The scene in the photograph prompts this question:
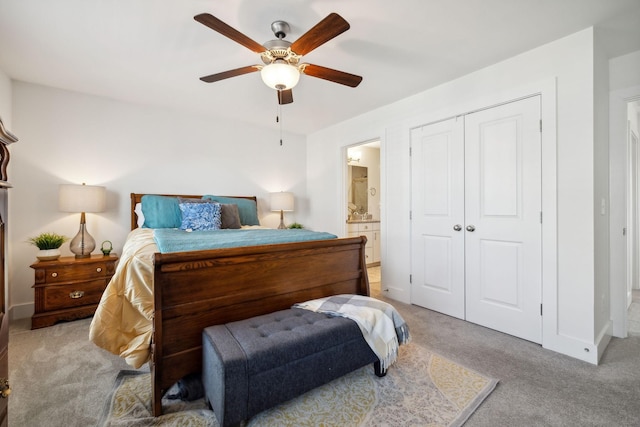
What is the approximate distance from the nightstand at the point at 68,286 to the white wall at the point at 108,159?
504 millimetres

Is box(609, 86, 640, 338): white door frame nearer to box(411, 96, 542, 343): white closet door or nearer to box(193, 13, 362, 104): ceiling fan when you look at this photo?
box(411, 96, 542, 343): white closet door

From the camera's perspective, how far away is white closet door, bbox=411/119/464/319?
2.82 metres

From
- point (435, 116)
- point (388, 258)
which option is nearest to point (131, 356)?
point (388, 258)

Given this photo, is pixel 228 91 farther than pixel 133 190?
No

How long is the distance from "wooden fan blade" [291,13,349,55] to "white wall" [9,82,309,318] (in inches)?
101

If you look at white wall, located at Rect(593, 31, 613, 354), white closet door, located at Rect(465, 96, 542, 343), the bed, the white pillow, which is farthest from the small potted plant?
white wall, located at Rect(593, 31, 613, 354)

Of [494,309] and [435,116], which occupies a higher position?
[435,116]

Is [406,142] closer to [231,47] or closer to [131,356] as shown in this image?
[231,47]

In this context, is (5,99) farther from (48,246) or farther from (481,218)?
(481,218)

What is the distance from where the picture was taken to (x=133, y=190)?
3.47 metres

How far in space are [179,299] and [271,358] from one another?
23.2 inches

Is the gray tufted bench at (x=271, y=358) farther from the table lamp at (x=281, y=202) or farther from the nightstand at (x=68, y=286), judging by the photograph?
the table lamp at (x=281, y=202)

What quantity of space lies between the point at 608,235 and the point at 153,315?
11.2 feet

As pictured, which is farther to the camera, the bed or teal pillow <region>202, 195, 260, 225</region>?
teal pillow <region>202, 195, 260, 225</region>
